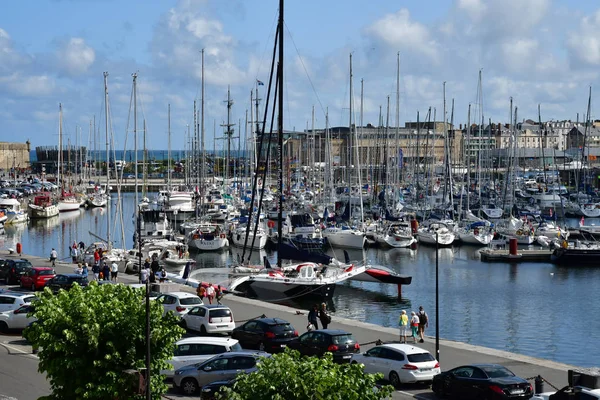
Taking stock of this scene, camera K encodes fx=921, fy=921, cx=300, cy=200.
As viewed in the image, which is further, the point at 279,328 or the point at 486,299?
the point at 486,299

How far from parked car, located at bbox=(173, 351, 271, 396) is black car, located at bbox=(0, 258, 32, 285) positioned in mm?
21886

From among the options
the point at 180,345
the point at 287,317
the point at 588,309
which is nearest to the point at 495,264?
the point at 588,309

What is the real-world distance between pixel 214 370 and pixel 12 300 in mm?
12766

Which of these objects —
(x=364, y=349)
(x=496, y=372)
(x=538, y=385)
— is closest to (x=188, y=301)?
(x=364, y=349)

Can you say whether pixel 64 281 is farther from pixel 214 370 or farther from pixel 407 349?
pixel 407 349

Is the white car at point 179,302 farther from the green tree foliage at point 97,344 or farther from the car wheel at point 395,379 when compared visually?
the green tree foliage at point 97,344

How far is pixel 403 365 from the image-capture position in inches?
945

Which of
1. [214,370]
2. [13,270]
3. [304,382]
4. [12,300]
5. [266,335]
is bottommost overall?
[13,270]

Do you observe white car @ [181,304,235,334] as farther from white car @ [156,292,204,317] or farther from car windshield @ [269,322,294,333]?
car windshield @ [269,322,294,333]

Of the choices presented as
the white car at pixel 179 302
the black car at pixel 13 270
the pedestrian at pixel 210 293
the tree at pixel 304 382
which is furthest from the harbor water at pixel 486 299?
the tree at pixel 304 382

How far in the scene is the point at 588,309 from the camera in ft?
155

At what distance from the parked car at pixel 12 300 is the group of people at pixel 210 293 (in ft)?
23.9

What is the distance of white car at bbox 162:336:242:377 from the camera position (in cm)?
2495

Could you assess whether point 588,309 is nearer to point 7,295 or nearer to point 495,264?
point 495,264
